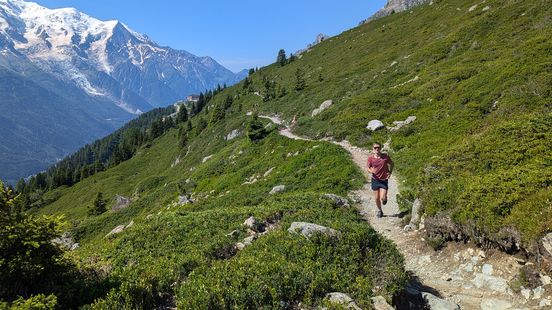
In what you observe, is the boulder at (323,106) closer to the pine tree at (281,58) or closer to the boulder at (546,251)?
the boulder at (546,251)

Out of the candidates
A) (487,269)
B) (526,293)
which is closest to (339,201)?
(487,269)

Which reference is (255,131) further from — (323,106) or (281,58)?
(281,58)

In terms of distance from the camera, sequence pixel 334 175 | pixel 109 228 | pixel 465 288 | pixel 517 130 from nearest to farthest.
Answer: pixel 465 288 → pixel 517 130 → pixel 334 175 → pixel 109 228

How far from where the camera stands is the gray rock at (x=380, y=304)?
26.1 ft

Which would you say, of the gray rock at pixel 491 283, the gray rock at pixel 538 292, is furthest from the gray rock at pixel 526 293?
the gray rock at pixel 491 283

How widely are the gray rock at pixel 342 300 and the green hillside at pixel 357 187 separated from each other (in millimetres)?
280

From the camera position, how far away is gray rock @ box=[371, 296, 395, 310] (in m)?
7.95

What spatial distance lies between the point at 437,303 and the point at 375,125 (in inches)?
1085

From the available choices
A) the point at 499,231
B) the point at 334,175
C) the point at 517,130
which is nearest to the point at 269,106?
the point at 334,175

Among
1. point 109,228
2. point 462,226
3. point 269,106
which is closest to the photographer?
point 462,226

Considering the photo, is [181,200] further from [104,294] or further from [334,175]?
[104,294]

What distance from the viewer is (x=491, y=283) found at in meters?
9.27

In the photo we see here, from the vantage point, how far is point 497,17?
51.4 meters

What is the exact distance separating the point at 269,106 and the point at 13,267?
73.9 meters
